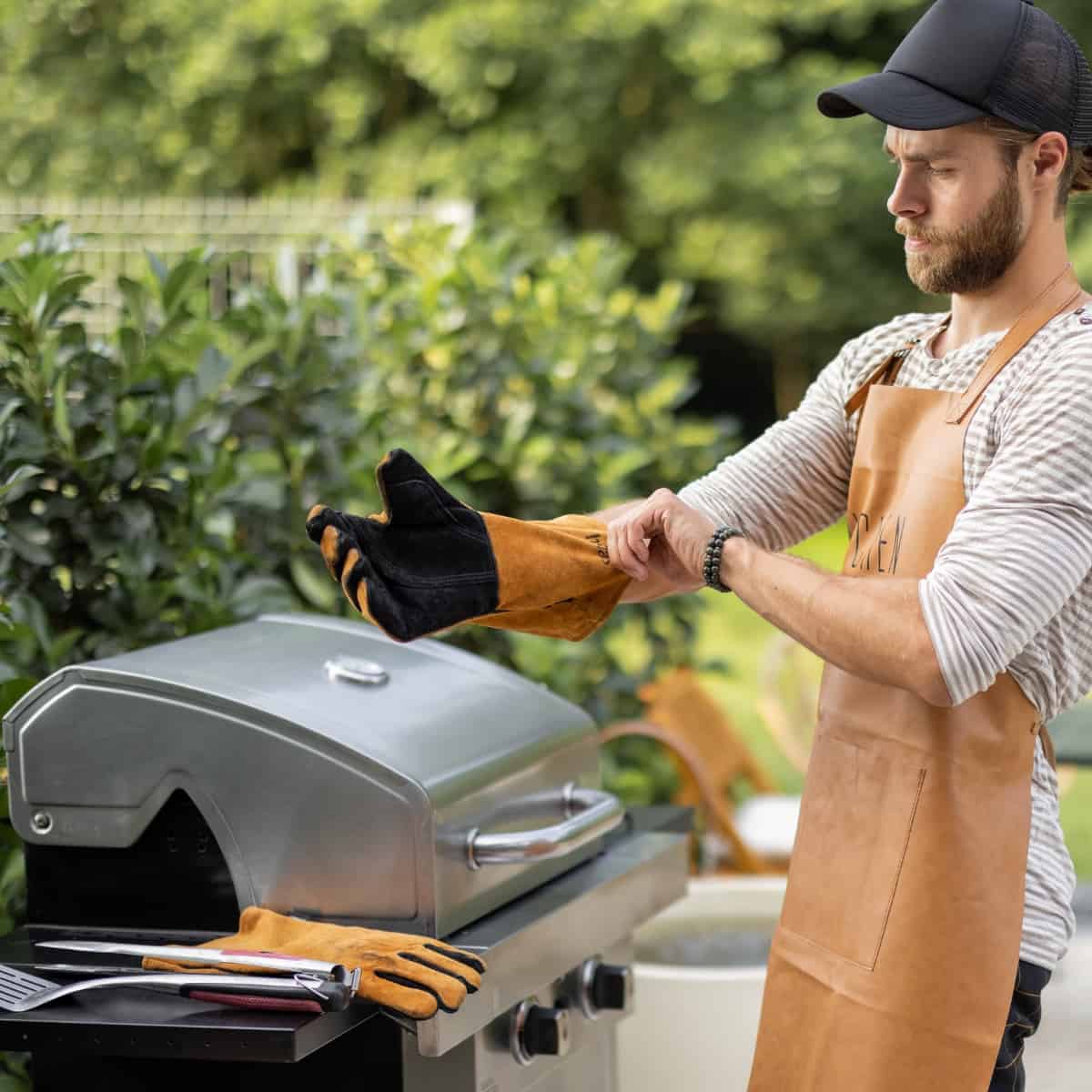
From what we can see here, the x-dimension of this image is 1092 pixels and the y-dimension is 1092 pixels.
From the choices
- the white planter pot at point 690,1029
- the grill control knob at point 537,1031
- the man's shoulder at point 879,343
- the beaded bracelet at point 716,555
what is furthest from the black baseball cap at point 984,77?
the white planter pot at point 690,1029

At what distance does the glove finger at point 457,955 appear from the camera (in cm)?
152

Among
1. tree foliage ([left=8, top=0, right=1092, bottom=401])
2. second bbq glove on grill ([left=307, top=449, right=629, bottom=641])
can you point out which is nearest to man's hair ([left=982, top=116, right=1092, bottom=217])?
second bbq glove on grill ([left=307, top=449, right=629, bottom=641])

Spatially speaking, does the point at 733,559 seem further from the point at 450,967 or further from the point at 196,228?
the point at 196,228

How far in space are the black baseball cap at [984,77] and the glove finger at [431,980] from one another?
0.86 meters

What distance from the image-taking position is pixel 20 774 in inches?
66.7

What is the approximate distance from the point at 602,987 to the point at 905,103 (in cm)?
107

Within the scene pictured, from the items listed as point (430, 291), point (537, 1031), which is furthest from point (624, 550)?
point (430, 291)

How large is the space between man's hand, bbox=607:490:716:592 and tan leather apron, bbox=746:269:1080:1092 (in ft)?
0.56

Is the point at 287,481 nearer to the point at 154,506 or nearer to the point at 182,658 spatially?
the point at 154,506

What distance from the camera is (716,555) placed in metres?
1.51

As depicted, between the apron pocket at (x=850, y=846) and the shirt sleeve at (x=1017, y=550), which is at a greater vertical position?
the shirt sleeve at (x=1017, y=550)

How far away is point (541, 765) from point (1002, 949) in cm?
57

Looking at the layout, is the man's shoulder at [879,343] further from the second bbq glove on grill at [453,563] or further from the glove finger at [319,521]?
the glove finger at [319,521]

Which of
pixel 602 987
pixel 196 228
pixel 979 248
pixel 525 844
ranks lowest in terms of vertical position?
pixel 602 987
